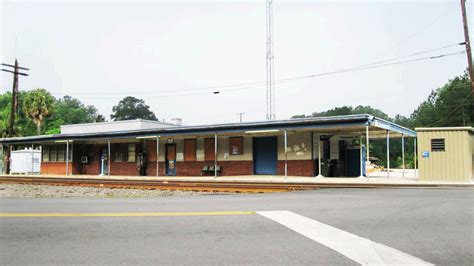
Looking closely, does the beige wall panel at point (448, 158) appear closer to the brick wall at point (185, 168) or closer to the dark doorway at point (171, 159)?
the brick wall at point (185, 168)

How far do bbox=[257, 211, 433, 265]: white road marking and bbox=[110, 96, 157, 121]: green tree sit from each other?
105 m

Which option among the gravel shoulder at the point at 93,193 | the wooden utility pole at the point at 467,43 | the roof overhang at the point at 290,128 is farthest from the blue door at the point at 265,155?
the wooden utility pole at the point at 467,43

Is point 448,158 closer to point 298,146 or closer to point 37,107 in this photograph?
point 298,146

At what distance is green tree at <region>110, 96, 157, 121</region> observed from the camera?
110 metres

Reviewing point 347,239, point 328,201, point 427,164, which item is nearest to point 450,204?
point 328,201

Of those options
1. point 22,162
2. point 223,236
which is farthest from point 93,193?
point 22,162

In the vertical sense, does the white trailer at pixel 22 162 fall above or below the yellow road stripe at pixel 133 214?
above

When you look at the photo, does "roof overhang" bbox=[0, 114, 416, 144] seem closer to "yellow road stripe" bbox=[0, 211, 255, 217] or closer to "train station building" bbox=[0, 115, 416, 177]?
"train station building" bbox=[0, 115, 416, 177]

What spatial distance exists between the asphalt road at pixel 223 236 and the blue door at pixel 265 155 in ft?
53.7

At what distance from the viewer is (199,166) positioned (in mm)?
28938

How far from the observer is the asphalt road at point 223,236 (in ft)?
17.5

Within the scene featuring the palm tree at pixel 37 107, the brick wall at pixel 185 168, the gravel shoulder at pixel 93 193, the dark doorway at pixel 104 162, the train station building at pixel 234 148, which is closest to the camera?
the gravel shoulder at pixel 93 193

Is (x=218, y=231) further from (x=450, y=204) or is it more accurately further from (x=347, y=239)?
(x=450, y=204)

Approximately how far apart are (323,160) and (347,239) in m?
A: 19.4
